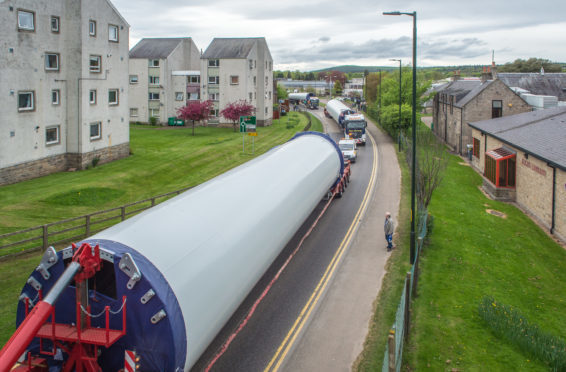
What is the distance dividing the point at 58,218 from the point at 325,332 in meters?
15.8

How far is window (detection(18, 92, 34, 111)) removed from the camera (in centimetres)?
2998

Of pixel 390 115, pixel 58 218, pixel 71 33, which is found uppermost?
pixel 71 33

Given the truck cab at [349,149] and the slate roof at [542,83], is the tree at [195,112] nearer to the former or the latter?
the truck cab at [349,149]

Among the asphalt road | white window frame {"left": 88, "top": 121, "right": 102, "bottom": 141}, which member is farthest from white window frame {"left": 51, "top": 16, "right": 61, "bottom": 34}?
the asphalt road

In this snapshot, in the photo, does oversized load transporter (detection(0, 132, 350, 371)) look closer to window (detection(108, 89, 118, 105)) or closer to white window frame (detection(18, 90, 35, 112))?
white window frame (detection(18, 90, 35, 112))

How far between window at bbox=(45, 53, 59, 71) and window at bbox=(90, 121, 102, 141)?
15.7 feet

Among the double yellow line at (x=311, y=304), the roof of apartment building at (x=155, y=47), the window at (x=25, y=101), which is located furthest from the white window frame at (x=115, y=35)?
the roof of apartment building at (x=155, y=47)

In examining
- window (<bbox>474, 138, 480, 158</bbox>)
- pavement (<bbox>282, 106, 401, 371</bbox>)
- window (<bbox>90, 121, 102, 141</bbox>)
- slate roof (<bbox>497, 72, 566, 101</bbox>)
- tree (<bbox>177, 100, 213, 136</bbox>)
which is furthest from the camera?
slate roof (<bbox>497, 72, 566, 101</bbox>)

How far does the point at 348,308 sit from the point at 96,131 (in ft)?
89.6

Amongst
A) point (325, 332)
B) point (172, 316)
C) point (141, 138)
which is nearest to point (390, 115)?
point (141, 138)

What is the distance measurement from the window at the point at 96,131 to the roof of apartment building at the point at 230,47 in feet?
100.0

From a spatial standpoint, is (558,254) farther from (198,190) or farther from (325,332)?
(198,190)

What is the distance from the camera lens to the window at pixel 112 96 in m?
38.4

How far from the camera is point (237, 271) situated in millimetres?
11844
